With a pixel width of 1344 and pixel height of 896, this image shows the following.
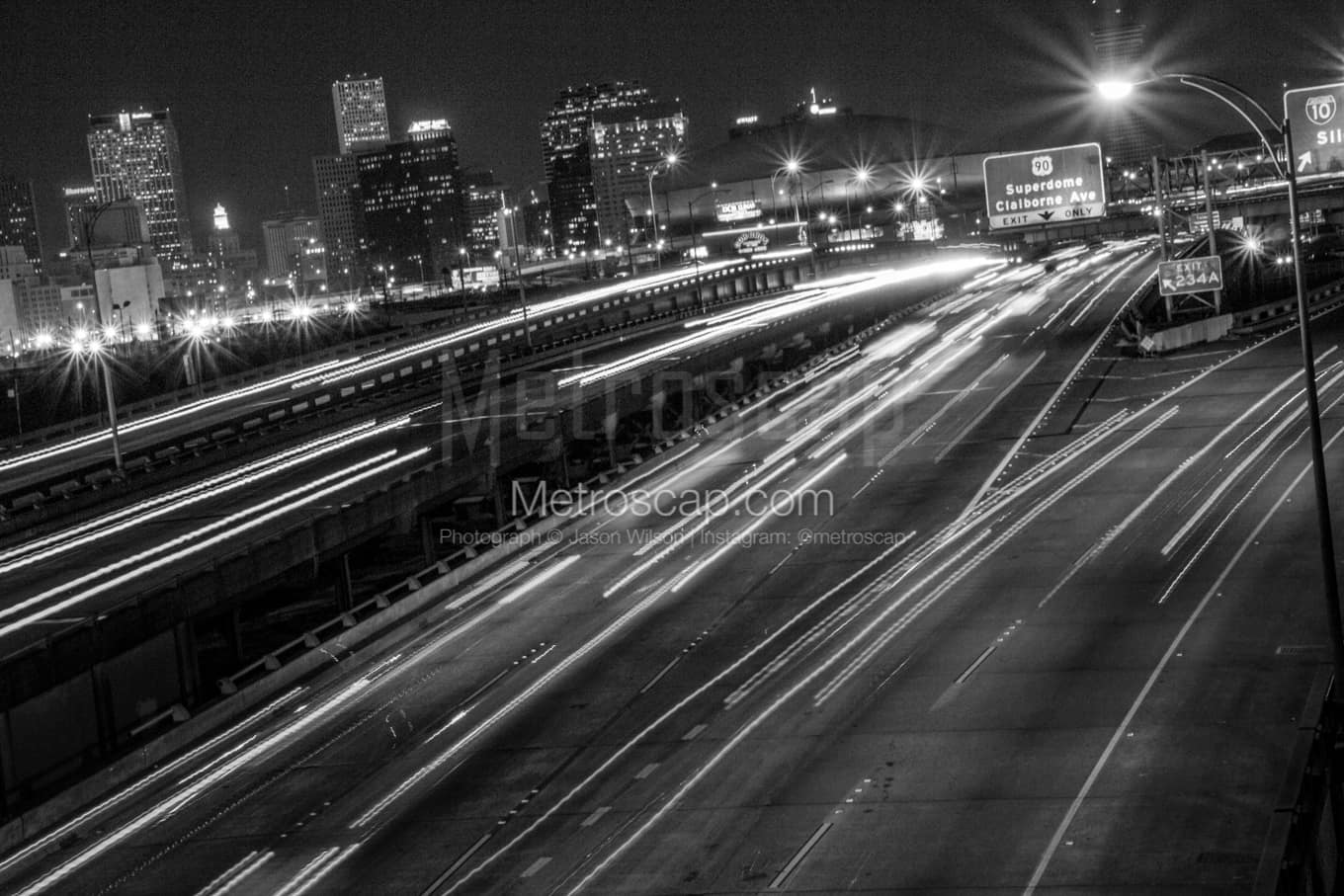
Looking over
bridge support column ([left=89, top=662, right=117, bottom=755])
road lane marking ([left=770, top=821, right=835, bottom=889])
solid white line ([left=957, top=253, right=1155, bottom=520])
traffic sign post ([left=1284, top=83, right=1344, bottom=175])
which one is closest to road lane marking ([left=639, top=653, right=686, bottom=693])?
road lane marking ([left=770, top=821, right=835, bottom=889])

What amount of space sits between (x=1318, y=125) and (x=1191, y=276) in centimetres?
978

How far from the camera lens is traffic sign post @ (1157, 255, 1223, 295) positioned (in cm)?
6325

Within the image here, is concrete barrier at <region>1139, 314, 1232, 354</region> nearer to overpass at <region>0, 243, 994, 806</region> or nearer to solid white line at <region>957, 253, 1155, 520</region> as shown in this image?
solid white line at <region>957, 253, 1155, 520</region>

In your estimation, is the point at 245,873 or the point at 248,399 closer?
the point at 245,873

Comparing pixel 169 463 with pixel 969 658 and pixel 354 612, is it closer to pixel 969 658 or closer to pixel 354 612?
pixel 354 612

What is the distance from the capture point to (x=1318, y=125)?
5500 centimetres

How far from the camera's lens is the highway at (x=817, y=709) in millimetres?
19391

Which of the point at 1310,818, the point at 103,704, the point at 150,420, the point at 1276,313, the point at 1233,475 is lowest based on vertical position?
the point at 103,704

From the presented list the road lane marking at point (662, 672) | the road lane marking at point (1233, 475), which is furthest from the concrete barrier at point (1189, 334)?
the road lane marking at point (662, 672)

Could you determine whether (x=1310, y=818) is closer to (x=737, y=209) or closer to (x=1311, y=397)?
(x=1311, y=397)

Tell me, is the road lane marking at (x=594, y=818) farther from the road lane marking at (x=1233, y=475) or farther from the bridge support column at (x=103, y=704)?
the road lane marking at (x=1233, y=475)

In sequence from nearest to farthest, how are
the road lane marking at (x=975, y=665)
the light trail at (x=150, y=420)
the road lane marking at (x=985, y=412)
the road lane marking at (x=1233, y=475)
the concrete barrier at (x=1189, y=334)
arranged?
the road lane marking at (x=975, y=665) < the road lane marking at (x=1233, y=475) < the road lane marking at (x=985, y=412) < the light trail at (x=150, y=420) < the concrete barrier at (x=1189, y=334)

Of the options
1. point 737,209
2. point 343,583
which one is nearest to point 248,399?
point 343,583

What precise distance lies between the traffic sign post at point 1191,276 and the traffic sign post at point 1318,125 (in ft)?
25.7
